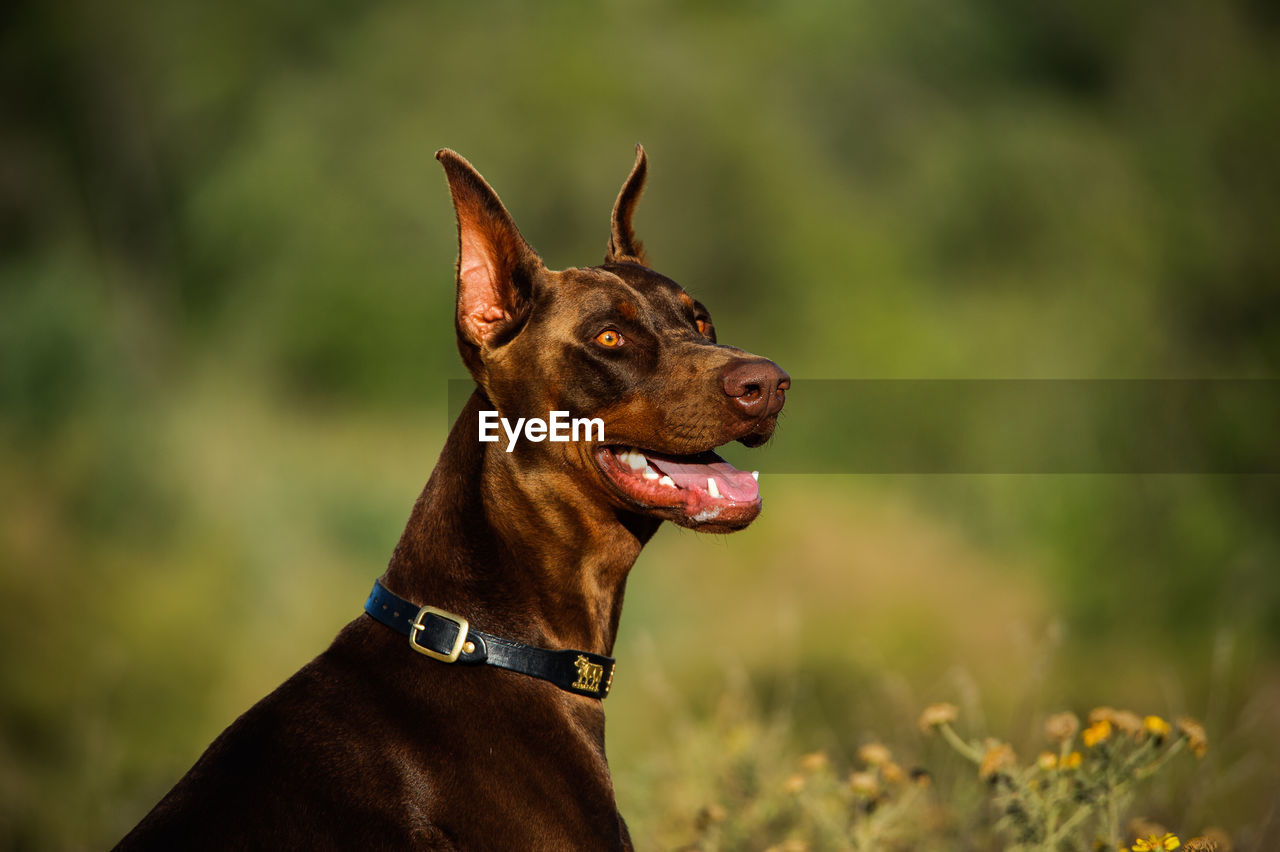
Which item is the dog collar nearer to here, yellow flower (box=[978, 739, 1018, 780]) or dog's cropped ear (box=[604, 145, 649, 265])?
yellow flower (box=[978, 739, 1018, 780])

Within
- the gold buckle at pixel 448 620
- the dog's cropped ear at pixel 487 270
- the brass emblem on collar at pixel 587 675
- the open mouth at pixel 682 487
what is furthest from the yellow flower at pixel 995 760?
the dog's cropped ear at pixel 487 270

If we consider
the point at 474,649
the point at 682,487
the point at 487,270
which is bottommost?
the point at 474,649

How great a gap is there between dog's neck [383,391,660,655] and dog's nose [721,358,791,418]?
16.2 inches

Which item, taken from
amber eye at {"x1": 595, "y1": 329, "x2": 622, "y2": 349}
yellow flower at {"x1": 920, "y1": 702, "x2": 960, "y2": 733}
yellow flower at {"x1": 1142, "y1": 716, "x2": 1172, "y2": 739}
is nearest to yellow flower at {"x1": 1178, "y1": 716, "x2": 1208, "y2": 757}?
yellow flower at {"x1": 1142, "y1": 716, "x2": 1172, "y2": 739}

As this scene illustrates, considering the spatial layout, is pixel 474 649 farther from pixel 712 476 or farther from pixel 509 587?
pixel 712 476

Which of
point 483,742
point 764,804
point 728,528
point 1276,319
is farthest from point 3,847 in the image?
point 1276,319

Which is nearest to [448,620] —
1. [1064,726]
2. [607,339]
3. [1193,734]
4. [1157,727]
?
[607,339]

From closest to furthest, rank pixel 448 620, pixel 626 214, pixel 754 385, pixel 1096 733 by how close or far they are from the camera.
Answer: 1. pixel 448 620
2. pixel 754 385
3. pixel 1096 733
4. pixel 626 214

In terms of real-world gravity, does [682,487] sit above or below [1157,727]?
above

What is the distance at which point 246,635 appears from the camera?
8.56 m

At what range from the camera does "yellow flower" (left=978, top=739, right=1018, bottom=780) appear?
287 centimetres

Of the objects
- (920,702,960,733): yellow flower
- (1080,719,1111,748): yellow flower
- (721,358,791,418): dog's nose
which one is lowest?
(920,702,960,733): yellow flower

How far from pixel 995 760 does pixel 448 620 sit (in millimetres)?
1425

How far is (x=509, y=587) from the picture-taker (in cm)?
258
